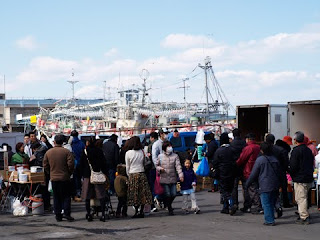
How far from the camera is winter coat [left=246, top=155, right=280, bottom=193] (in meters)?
11.4

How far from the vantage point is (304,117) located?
1908cm

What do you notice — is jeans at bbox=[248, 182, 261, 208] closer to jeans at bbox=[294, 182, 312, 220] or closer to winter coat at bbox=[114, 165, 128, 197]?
jeans at bbox=[294, 182, 312, 220]

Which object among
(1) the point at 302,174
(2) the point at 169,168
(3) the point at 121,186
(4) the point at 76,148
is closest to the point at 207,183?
(4) the point at 76,148

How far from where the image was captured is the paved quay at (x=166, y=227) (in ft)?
34.3

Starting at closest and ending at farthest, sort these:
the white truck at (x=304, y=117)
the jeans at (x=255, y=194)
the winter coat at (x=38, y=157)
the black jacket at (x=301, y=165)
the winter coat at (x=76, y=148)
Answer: the black jacket at (x=301, y=165)
the jeans at (x=255, y=194)
the winter coat at (x=38, y=157)
the winter coat at (x=76, y=148)
the white truck at (x=304, y=117)

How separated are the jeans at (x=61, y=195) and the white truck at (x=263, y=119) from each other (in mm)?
8425

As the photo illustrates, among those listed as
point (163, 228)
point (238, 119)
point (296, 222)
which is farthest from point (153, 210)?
point (238, 119)

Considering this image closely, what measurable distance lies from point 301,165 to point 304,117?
784cm

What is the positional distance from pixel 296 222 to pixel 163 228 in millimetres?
2797

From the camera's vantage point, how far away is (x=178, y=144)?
944 inches

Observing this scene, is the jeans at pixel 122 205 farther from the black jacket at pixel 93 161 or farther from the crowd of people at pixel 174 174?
the black jacket at pixel 93 161

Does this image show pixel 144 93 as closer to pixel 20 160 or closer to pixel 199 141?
pixel 199 141

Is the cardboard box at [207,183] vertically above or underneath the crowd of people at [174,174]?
underneath

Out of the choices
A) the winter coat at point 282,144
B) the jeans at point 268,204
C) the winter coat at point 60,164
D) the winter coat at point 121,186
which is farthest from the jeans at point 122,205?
the winter coat at point 282,144
